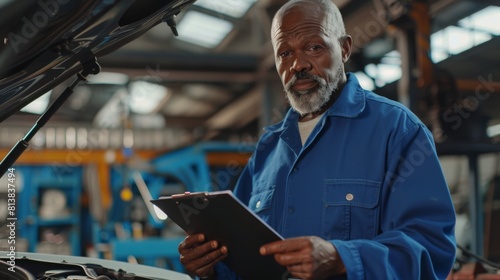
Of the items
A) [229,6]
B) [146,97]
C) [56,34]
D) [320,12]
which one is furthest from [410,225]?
[146,97]

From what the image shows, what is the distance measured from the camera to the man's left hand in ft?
4.25

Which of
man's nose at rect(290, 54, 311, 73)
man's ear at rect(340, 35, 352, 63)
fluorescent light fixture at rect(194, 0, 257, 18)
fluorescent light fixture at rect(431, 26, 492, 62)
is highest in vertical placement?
fluorescent light fixture at rect(194, 0, 257, 18)

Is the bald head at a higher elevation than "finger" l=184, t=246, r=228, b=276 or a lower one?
higher

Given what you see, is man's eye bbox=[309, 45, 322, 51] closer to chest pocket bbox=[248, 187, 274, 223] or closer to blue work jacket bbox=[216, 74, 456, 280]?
blue work jacket bbox=[216, 74, 456, 280]

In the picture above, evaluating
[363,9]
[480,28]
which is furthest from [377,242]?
[363,9]

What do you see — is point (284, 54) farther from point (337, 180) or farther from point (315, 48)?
point (337, 180)

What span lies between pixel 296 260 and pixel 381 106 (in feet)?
1.71

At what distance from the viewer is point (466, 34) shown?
450 centimetres

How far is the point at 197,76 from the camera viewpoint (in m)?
8.45

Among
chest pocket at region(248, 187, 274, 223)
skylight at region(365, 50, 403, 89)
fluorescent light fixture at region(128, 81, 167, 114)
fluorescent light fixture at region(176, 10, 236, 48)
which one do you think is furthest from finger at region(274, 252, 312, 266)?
fluorescent light fixture at region(128, 81, 167, 114)

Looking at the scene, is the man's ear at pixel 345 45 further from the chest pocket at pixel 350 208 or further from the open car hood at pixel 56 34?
the open car hood at pixel 56 34

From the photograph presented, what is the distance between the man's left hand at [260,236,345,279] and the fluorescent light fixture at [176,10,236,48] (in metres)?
8.76

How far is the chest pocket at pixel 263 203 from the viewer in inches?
68.1

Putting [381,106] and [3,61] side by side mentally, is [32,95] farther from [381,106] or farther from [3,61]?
[381,106]
